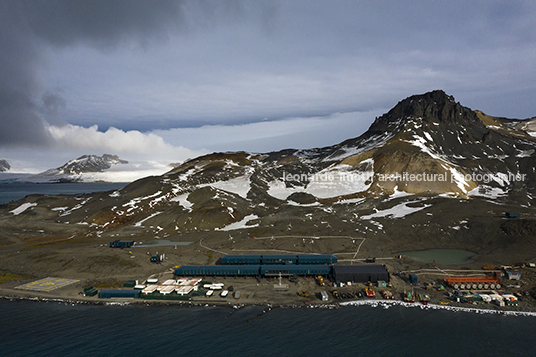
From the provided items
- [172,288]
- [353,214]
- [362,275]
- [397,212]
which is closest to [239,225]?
[353,214]

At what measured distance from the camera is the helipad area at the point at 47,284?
274 feet

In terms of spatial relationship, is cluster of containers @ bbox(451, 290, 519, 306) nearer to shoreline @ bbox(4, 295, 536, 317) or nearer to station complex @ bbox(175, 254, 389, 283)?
shoreline @ bbox(4, 295, 536, 317)

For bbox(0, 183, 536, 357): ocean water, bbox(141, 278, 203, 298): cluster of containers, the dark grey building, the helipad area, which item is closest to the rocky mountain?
the dark grey building

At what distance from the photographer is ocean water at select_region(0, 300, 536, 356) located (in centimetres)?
5497

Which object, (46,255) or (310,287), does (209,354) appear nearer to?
(310,287)

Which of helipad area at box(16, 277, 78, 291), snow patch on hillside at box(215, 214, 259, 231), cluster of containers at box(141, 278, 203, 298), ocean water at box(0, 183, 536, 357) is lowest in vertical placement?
ocean water at box(0, 183, 536, 357)

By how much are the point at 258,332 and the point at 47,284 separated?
64.7 meters

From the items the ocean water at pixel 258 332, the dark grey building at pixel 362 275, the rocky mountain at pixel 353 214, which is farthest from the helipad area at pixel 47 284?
the dark grey building at pixel 362 275

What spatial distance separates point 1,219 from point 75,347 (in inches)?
6495

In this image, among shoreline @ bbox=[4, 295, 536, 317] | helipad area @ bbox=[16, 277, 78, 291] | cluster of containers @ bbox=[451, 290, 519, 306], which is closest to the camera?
shoreline @ bbox=[4, 295, 536, 317]

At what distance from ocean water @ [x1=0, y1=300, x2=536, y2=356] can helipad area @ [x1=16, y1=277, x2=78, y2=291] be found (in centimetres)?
1042

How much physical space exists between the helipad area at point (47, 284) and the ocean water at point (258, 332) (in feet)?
34.2

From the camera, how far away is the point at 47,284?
86188 millimetres

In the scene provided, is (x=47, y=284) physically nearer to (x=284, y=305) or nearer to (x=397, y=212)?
(x=284, y=305)
